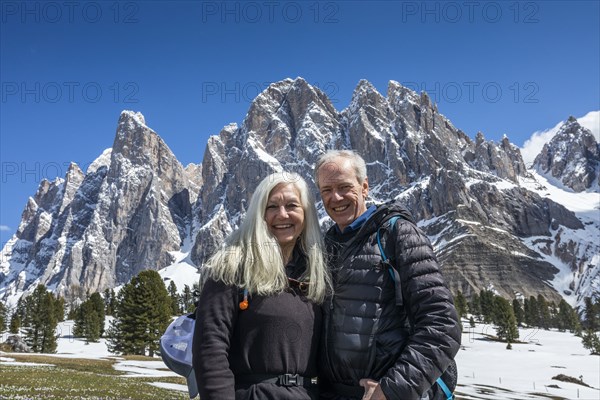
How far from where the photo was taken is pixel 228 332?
4.52 metres

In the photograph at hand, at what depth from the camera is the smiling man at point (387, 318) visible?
14.3 ft

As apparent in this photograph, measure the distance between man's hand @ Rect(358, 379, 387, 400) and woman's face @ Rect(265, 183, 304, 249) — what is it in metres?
1.66

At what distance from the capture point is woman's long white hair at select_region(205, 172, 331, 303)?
4645 mm

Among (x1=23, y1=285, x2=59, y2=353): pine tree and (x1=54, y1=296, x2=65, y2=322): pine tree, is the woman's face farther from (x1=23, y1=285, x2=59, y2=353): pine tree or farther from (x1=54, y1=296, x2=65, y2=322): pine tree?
(x1=54, y1=296, x2=65, y2=322): pine tree

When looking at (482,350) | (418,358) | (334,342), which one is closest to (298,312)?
(334,342)

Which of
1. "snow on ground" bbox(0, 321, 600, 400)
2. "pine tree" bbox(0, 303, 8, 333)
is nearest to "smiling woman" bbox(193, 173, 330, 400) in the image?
"snow on ground" bbox(0, 321, 600, 400)

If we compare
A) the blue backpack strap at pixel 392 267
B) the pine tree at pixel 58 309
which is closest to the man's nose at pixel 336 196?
the blue backpack strap at pixel 392 267

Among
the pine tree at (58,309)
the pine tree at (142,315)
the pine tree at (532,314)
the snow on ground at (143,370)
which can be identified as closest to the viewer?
the snow on ground at (143,370)

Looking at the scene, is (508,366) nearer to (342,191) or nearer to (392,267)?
(342,191)

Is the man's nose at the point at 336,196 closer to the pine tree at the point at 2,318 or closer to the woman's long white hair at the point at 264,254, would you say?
the woman's long white hair at the point at 264,254

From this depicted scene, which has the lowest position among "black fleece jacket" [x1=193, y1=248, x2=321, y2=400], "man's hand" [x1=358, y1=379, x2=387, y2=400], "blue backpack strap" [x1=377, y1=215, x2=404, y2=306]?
"man's hand" [x1=358, y1=379, x2=387, y2=400]

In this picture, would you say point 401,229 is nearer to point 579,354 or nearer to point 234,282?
point 234,282

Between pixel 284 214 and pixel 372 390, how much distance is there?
200cm

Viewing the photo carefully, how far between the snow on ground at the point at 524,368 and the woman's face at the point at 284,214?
36914 millimetres
